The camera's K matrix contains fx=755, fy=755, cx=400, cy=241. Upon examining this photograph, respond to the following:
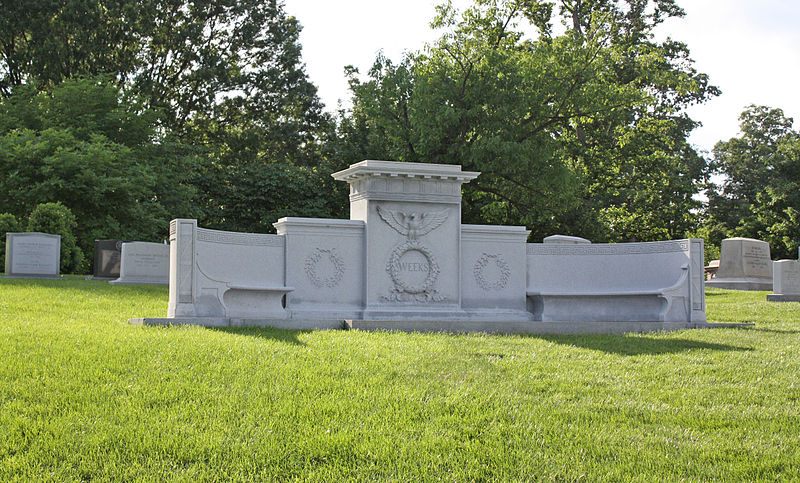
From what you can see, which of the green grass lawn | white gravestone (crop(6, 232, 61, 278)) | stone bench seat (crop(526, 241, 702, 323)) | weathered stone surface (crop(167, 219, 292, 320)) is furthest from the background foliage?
the green grass lawn

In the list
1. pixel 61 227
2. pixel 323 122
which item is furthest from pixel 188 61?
pixel 61 227

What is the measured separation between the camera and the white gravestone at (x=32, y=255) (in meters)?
17.7

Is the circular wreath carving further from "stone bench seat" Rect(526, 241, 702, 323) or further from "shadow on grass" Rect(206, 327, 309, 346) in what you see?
"shadow on grass" Rect(206, 327, 309, 346)

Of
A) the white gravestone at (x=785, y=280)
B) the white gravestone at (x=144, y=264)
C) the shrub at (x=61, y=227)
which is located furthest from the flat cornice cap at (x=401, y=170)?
the shrub at (x=61, y=227)

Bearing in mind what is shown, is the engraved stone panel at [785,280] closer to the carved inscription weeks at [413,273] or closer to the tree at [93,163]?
the carved inscription weeks at [413,273]

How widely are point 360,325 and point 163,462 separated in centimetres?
572

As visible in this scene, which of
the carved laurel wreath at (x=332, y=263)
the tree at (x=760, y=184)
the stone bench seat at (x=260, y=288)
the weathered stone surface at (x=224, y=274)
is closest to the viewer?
the weathered stone surface at (x=224, y=274)

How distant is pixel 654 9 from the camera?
3125 cm

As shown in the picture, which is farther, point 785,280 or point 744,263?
point 744,263

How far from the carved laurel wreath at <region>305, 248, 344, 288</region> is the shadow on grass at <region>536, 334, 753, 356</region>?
11.2 feet

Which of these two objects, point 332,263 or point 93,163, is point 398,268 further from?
point 93,163

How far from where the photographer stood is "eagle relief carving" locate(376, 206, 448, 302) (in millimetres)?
11914

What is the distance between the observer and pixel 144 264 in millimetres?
17734

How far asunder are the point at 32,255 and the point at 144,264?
2710 mm
